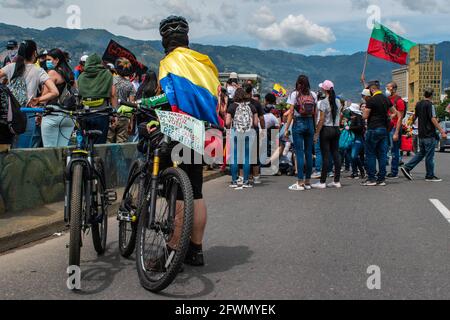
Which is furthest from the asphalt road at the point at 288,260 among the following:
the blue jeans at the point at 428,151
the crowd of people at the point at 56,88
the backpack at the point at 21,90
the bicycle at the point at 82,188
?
the blue jeans at the point at 428,151

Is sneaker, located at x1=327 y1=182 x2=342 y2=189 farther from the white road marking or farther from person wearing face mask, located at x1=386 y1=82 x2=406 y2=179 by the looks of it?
person wearing face mask, located at x1=386 y1=82 x2=406 y2=179

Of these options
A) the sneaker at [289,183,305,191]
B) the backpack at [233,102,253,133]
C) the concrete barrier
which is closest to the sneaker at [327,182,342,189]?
the sneaker at [289,183,305,191]

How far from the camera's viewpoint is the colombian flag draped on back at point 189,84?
452 centimetres

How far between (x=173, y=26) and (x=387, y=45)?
12.6m

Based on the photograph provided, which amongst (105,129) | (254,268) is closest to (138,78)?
(105,129)

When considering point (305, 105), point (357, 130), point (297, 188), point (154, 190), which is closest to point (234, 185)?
point (297, 188)

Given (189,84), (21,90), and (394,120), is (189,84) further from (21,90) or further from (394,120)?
(394,120)

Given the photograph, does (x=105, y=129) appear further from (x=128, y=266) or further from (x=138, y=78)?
(x=138, y=78)

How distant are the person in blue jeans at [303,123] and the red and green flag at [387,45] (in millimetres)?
6361

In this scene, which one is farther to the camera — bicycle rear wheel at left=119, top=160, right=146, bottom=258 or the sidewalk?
the sidewalk

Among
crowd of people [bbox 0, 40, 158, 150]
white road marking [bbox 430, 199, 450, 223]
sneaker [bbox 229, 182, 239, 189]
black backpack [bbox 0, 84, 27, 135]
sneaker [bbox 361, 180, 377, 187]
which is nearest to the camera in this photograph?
black backpack [bbox 0, 84, 27, 135]

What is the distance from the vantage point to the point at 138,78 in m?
14.2

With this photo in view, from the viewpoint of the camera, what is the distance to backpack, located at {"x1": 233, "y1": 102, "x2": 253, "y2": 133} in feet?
35.2

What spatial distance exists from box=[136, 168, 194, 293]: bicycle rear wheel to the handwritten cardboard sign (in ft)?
0.82
